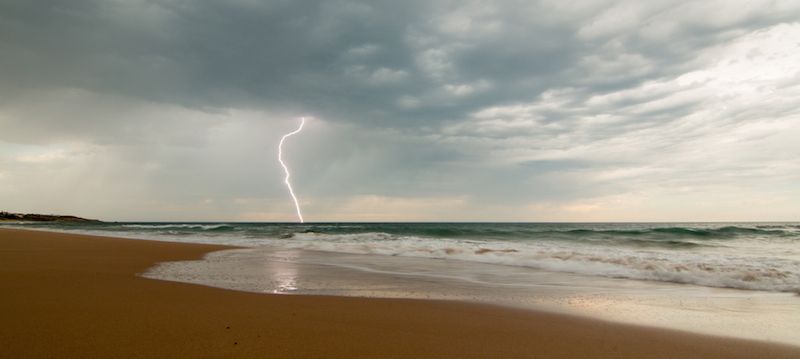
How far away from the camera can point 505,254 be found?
13.2 m

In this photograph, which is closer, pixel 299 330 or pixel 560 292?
pixel 299 330

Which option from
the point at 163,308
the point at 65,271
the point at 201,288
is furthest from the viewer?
the point at 65,271

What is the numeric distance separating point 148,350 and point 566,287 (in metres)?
6.47

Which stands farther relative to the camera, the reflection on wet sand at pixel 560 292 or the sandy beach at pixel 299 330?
the reflection on wet sand at pixel 560 292

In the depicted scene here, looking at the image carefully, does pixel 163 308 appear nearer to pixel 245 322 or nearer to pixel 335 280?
pixel 245 322

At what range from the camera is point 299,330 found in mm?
3545

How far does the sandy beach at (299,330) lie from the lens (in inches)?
118

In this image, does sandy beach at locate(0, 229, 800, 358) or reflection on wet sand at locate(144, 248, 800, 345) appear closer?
sandy beach at locate(0, 229, 800, 358)

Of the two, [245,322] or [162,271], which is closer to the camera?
[245,322]

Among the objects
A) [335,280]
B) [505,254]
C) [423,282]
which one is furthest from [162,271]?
[505,254]

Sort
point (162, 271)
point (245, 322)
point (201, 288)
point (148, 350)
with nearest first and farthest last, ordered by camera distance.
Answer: point (148, 350) → point (245, 322) → point (201, 288) → point (162, 271)

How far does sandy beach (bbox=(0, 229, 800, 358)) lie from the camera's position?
3000mm

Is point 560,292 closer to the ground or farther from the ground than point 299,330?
closer to the ground

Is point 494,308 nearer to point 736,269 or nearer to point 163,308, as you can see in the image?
point 163,308
